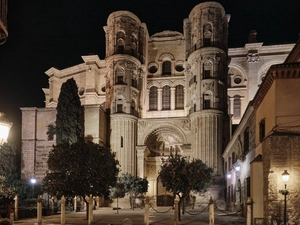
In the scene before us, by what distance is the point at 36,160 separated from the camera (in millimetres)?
42250

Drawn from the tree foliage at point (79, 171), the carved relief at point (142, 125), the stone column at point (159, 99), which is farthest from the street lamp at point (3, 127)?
the stone column at point (159, 99)

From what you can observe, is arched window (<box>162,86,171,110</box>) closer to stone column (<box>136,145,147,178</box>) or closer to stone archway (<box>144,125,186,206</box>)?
stone archway (<box>144,125,186,206</box>)

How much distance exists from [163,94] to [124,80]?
19.9 ft

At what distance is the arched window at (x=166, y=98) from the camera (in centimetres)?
4691

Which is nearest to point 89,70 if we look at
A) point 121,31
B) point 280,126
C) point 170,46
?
point 121,31

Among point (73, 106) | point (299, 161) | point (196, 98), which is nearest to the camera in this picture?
point (299, 161)

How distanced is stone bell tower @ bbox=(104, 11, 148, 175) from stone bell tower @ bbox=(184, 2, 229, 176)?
602 cm

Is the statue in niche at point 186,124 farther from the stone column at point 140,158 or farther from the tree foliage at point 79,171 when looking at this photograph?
the tree foliage at point 79,171

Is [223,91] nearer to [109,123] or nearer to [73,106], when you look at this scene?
[109,123]

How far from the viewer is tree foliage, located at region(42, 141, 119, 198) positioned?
22047mm

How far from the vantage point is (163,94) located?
1877 inches

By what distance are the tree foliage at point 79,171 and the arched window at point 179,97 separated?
2405 centimetres

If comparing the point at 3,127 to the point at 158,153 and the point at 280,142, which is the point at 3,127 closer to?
the point at 280,142

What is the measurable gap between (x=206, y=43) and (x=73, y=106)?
1603 cm
